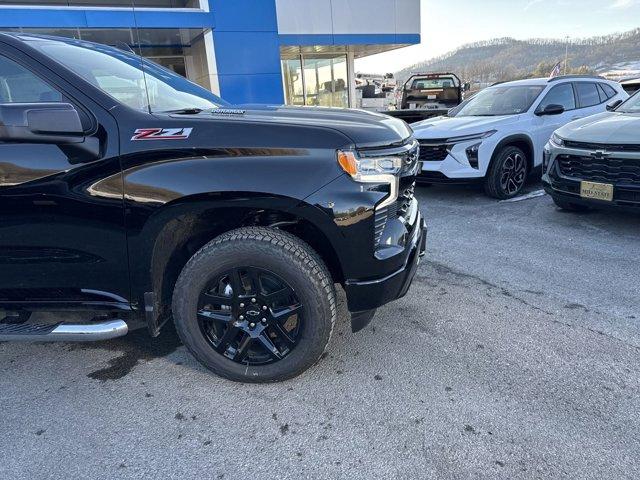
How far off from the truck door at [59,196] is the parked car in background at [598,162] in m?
4.52

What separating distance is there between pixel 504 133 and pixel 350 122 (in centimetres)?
439

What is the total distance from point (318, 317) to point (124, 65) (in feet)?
6.58

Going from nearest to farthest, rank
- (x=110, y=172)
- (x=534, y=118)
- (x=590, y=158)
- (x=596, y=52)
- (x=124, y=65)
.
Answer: (x=110, y=172)
(x=124, y=65)
(x=590, y=158)
(x=534, y=118)
(x=596, y=52)

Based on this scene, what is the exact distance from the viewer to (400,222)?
2477mm

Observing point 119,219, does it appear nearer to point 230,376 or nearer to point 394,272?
point 230,376

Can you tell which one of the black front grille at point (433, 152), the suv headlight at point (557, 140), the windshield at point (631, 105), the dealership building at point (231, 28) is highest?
the dealership building at point (231, 28)

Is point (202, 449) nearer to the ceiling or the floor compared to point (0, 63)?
nearer to the floor

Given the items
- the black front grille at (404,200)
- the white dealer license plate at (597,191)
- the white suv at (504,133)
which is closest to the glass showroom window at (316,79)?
the white suv at (504,133)

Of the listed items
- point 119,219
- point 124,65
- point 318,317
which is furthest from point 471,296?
point 124,65

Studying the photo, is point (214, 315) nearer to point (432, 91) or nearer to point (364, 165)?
point (364, 165)

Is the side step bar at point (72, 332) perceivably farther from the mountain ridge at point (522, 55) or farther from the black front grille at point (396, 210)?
the mountain ridge at point (522, 55)

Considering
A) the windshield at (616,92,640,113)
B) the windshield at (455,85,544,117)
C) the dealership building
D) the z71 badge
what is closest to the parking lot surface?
the z71 badge

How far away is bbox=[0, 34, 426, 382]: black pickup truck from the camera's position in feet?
7.29

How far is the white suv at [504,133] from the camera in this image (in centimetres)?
608
